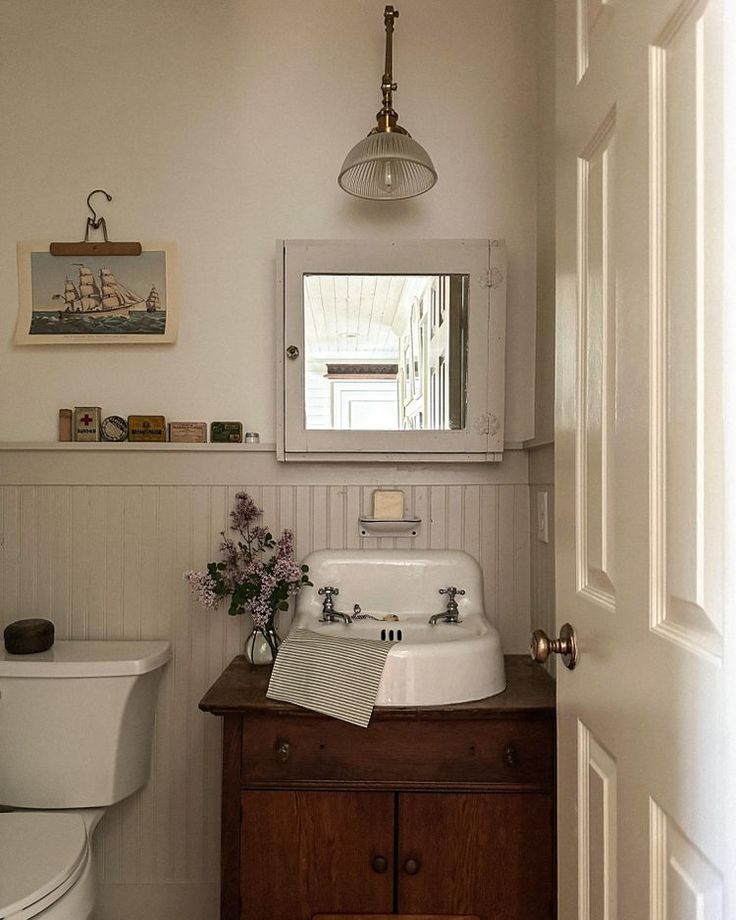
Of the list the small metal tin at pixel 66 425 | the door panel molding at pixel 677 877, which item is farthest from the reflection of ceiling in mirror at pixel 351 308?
the door panel molding at pixel 677 877

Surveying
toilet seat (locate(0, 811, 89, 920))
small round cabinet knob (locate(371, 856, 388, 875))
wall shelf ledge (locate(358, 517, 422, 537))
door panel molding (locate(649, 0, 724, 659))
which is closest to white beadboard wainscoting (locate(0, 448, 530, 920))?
wall shelf ledge (locate(358, 517, 422, 537))

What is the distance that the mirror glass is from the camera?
181 centimetres

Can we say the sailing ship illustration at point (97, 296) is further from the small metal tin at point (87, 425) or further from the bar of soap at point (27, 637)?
the bar of soap at point (27, 637)

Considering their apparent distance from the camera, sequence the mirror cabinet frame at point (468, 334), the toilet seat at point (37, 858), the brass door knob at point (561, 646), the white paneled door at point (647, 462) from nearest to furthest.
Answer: the white paneled door at point (647, 462) → the brass door knob at point (561, 646) → the toilet seat at point (37, 858) → the mirror cabinet frame at point (468, 334)

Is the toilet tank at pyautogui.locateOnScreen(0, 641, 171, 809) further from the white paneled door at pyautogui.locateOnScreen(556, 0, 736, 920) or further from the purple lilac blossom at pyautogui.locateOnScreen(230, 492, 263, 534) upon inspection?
the white paneled door at pyautogui.locateOnScreen(556, 0, 736, 920)

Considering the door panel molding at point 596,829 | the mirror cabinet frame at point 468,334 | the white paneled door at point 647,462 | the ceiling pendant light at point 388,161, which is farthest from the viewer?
the mirror cabinet frame at point 468,334

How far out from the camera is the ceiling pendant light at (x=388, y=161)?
1608 millimetres

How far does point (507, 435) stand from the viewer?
6.21ft

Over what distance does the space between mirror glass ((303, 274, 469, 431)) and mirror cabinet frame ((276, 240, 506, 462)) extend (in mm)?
17

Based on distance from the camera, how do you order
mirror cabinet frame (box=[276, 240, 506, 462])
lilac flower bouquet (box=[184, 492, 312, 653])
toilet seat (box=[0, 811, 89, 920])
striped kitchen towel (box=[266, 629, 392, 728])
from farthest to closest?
mirror cabinet frame (box=[276, 240, 506, 462]) → lilac flower bouquet (box=[184, 492, 312, 653]) → striped kitchen towel (box=[266, 629, 392, 728]) → toilet seat (box=[0, 811, 89, 920])

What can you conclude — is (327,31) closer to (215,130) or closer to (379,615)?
(215,130)

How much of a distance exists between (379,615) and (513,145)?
1.26 m

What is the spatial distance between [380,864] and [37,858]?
644 millimetres

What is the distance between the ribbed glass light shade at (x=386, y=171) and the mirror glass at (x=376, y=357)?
205 mm
